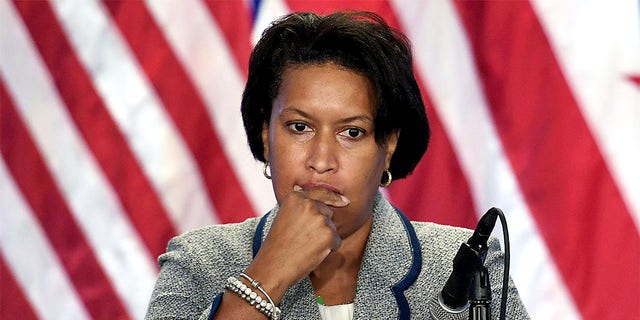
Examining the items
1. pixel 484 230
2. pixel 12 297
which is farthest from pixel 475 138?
pixel 12 297

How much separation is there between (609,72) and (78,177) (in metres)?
1.64

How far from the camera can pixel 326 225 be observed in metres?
1.98

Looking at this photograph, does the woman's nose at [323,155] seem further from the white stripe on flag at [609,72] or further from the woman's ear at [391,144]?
the white stripe on flag at [609,72]

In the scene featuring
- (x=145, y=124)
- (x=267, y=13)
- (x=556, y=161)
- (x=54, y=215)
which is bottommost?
(x=556, y=161)

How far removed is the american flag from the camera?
9.77 feet

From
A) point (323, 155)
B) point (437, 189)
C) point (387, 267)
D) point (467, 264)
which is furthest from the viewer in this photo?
point (437, 189)

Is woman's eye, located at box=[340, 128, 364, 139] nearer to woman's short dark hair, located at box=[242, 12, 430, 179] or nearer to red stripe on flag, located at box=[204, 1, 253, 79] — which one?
woman's short dark hair, located at box=[242, 12, 430, 179]

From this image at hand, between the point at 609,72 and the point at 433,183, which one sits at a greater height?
the point at 609,72

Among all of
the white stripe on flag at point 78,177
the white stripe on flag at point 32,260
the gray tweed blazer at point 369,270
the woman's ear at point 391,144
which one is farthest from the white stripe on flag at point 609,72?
the white stripe on flag at point 32,260

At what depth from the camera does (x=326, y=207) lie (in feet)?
6.67

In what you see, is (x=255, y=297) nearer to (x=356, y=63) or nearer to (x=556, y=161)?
(x=356, y=63)

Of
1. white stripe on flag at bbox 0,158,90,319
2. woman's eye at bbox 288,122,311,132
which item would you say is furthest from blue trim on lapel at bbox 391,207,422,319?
white stripe on flag at bbox 0,158,90,319

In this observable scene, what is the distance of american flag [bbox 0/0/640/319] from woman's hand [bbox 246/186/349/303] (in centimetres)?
107

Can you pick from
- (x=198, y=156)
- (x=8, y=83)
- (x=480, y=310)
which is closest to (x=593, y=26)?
(x=198, y=156)
